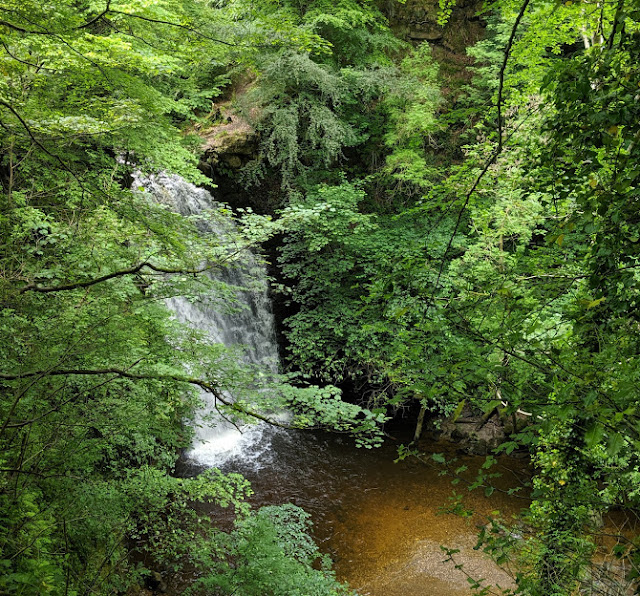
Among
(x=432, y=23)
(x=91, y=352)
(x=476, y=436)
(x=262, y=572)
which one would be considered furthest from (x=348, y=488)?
(x=432, y=23)

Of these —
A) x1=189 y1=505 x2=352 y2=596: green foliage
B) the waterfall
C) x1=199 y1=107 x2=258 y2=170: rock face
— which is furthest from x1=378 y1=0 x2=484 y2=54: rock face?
x1=189 y1=505 x2=352 y2=596: green foliage

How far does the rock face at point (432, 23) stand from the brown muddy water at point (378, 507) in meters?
11.0

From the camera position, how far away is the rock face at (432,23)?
41.5ft

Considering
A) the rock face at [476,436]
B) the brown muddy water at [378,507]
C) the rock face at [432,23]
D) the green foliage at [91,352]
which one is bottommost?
the brown muddy water at [378,507]

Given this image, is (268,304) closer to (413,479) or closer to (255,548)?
(413,479)

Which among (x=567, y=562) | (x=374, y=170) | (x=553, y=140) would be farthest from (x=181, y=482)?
(x=374, y=170)

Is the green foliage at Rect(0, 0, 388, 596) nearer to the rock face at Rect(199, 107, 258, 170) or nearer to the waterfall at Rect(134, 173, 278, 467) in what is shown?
the waterfall at Rect(134, 173, 278, 467)

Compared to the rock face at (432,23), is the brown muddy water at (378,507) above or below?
below

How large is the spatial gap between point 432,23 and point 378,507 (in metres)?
12.6

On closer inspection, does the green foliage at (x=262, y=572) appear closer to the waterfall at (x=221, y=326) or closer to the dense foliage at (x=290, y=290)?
the dense foliage at (x=290, y=290)

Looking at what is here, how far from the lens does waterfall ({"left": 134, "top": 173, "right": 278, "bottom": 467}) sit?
9.13 m

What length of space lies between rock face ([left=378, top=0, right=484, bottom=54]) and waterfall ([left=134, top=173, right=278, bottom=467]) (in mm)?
7450

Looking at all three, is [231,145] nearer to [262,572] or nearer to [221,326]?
[221,326]

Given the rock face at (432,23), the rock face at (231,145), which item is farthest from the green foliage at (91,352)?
the rock face at (432,23)
